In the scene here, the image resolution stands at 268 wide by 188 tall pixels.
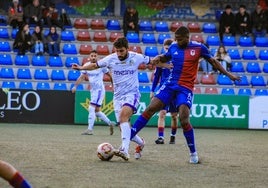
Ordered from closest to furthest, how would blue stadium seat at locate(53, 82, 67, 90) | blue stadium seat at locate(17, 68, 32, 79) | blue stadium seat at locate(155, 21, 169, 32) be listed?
blue stadium seat at locate(53, 82, 67, 90) < blue stadium seat at locate(17, 68, 32, 79) < blue stadium seat at locate(155, 21, 169, 32)

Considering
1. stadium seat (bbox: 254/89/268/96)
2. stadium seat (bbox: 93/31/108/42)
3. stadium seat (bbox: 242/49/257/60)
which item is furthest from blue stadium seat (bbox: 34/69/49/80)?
stadium seat (bbox: 242/49/257/60)

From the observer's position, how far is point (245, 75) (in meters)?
25.9

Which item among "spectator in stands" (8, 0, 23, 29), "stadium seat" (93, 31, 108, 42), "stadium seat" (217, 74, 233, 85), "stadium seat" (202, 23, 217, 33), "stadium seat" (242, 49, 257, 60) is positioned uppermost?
"spectator in stands" (8, 0, 23, 29)

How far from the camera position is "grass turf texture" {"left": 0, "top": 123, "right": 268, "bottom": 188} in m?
8.57

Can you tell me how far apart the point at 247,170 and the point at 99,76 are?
891cm

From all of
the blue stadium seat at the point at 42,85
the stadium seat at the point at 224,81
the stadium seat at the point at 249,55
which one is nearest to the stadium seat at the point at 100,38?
the blue stadium seat at the point at 42,85

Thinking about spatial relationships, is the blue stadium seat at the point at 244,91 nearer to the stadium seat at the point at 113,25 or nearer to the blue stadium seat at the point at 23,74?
the stadium seat at the point at 113,25

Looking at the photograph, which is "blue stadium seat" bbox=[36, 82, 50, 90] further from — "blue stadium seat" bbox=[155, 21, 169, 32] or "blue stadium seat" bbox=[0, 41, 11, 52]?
"blue stadium seat" bbox=[155, 21, 169, 32]

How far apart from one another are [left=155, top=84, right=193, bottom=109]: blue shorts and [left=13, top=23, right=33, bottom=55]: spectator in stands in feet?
50.2

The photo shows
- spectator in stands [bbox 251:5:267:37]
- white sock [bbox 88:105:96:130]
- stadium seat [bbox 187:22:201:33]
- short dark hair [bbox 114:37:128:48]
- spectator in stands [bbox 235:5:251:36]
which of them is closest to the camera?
short dark hair [bbox 114:37:128:48]

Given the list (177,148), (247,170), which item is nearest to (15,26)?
(177,148)

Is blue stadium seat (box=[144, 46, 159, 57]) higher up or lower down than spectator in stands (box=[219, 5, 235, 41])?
lower down

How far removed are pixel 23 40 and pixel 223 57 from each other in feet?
24.7

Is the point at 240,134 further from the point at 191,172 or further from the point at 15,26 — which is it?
the point at 15,26
